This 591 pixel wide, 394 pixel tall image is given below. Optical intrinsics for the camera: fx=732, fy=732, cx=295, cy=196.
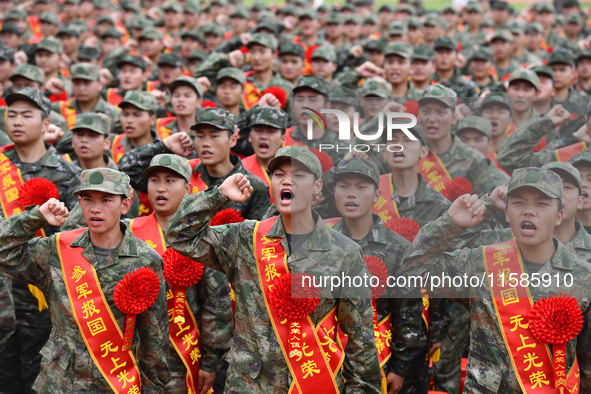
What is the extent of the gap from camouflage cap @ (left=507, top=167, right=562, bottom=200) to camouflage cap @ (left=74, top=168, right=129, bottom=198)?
265cm

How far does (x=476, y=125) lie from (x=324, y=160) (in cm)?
176

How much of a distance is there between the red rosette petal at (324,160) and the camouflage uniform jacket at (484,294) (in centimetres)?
85

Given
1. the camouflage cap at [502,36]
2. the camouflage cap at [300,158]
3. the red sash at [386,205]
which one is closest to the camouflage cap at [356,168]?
the red sash at [386,205]

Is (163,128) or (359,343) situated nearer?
(359,343)

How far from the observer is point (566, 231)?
5066 millimetres

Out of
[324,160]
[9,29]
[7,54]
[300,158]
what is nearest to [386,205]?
[324,160]

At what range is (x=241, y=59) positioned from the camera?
36.1 feet

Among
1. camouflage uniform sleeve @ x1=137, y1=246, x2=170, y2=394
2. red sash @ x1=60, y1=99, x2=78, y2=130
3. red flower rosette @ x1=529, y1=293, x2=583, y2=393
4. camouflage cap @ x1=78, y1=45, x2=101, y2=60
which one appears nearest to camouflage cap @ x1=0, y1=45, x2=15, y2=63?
camouflage cap @ x1=78, y1=45, x2=101, y2=60

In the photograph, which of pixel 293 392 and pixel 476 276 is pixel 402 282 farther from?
pixel 293 392

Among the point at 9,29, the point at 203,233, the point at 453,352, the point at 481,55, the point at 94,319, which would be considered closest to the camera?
the point at 203,233

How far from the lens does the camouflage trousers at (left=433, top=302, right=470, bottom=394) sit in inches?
260

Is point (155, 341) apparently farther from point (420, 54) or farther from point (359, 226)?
point (420, 54)

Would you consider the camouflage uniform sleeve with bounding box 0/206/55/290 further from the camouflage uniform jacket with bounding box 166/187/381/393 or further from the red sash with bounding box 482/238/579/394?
the red sash with bounding box 482/238/579/394

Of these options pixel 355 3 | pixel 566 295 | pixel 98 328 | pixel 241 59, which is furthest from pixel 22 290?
pixel 355 3
